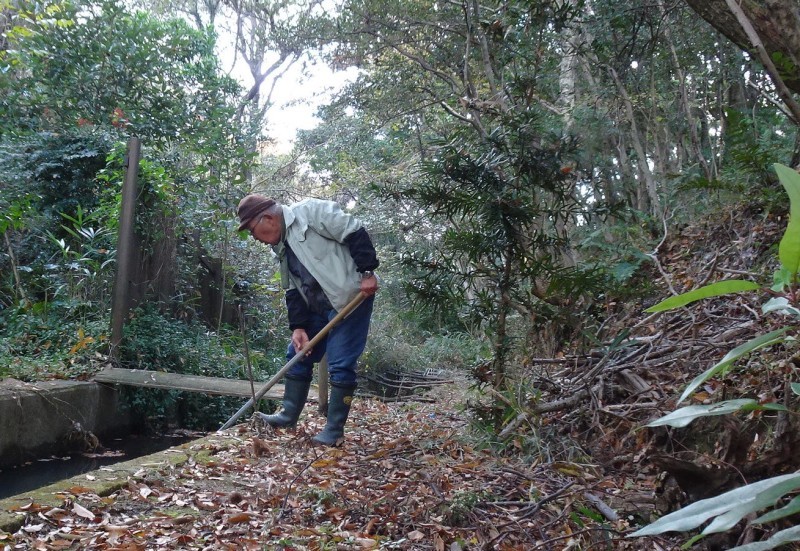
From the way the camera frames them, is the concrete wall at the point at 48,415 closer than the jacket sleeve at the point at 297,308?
No

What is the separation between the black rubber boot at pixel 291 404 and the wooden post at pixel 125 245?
241 centimetres

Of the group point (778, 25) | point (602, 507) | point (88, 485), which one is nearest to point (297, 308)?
point (88, 485)

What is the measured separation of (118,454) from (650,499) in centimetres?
452

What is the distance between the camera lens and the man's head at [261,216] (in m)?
4.39

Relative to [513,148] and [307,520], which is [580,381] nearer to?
[513,148]

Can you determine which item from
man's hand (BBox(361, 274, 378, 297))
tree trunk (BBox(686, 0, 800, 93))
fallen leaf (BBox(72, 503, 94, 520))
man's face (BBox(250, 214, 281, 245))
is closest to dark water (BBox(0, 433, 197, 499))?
fallen leaf (BBox(72, 503, 94, 520))

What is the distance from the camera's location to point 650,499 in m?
2.48

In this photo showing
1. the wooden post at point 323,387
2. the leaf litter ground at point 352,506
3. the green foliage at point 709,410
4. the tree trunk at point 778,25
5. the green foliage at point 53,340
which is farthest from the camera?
the green foliage at point 53,340

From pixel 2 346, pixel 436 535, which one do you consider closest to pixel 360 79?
pixel 2 346

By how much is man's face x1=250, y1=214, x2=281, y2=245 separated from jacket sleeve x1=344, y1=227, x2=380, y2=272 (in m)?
0.49

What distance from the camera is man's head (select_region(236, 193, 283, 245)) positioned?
4391 millimetres

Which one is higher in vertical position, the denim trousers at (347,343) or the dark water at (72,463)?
the denim trousers at (347,343)

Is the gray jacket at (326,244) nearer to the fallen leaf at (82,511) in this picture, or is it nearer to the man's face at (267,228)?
the man's face at (267,228)

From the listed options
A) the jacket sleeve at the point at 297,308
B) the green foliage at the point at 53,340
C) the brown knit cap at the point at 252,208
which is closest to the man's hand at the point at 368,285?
the jacket sleeve at the point at 297,308
